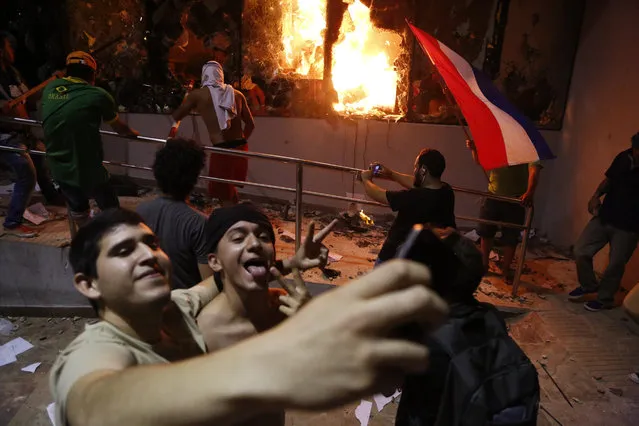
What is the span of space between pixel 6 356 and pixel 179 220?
304 centimetres

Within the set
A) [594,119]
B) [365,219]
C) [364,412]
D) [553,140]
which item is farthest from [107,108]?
[553,140]

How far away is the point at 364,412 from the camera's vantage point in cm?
336

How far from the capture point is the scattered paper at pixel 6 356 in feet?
13.1

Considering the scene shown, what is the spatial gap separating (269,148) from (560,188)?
5.13 meters

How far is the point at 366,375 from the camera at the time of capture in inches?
21.5

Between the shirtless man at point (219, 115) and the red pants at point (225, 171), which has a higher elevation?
the shirtless man at point (219, 115)

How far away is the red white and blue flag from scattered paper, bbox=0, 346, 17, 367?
477cm

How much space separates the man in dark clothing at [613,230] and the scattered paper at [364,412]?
9.96ft

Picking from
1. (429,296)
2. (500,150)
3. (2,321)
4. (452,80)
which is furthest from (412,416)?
(2,321)

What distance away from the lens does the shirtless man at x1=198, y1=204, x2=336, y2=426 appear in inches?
73.4

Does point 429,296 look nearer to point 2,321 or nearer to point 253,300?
point 253,300

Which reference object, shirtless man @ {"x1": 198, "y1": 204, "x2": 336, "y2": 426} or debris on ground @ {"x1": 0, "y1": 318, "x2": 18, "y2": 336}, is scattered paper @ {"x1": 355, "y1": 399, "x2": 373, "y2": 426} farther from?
debris on ground @ {"x1": 0, "y1": 318, "x2": 18, "y2": 336}

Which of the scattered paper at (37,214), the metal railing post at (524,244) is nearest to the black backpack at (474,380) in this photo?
the metal railing post at (524,244)

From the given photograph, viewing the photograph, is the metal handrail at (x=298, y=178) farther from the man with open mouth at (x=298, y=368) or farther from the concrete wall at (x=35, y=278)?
the man with open mouth at (x=298, y=368)
